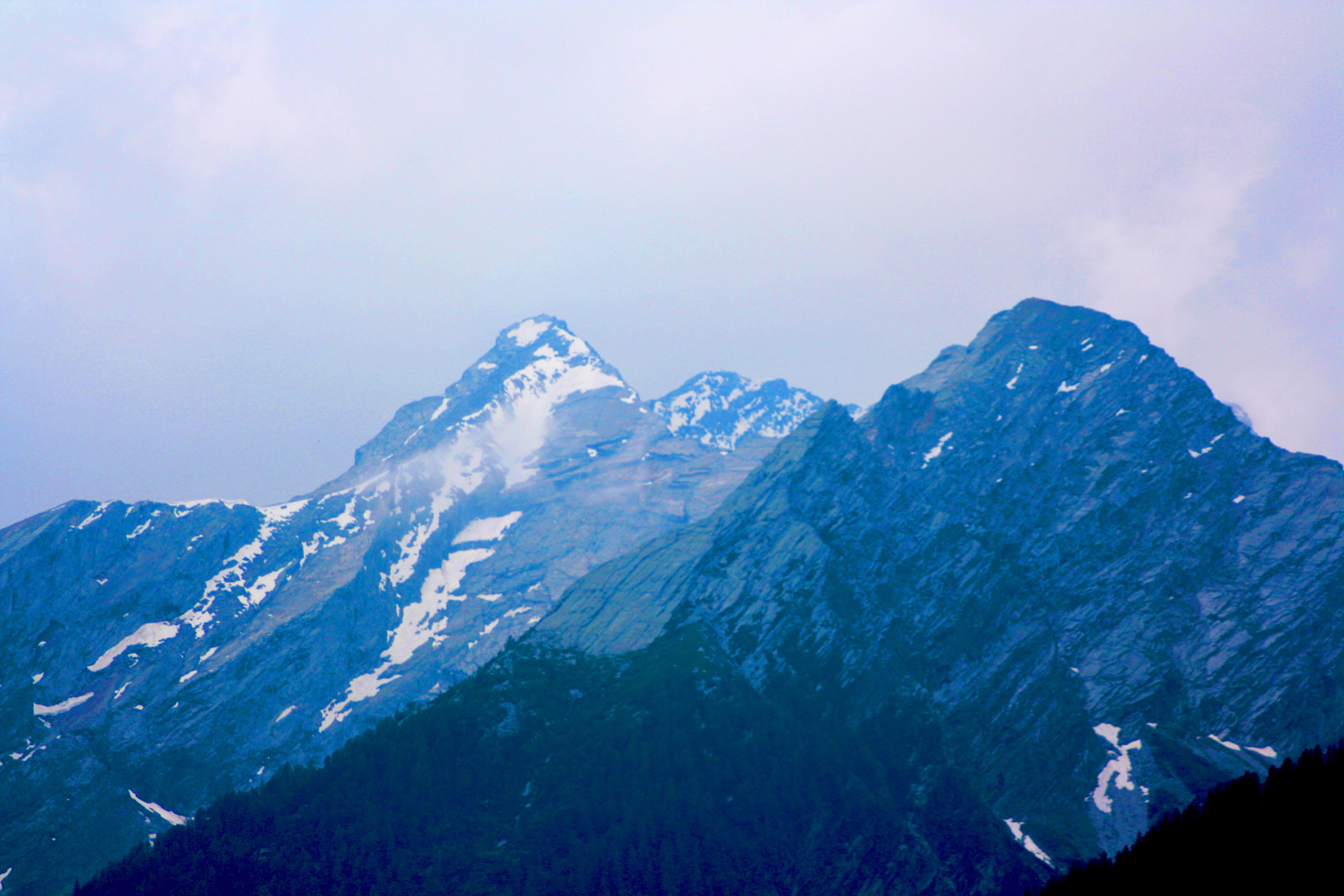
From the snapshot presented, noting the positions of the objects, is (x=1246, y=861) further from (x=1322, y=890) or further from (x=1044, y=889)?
(x=1044, y=889)

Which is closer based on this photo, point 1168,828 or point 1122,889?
point 1122,889

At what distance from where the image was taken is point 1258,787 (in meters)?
158

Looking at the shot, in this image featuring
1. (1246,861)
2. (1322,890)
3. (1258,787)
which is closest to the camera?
(1322,890)

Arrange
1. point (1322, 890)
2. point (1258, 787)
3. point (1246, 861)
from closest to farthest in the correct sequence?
1. point (1322, 890)
2. point (1246, 861)
3. point (1258, 787)

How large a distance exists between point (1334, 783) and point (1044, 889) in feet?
132

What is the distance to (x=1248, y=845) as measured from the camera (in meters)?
143

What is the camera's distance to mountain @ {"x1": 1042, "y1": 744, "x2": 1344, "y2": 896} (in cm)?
13488

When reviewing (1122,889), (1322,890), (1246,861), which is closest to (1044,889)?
(1122,889)

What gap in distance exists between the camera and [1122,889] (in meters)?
145

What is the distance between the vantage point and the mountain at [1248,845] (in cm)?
13488

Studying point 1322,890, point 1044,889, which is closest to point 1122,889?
point 1044,889

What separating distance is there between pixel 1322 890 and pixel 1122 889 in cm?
2474

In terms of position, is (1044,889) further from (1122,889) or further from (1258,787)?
(1258,787)

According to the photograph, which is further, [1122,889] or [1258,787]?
[1258,787]
